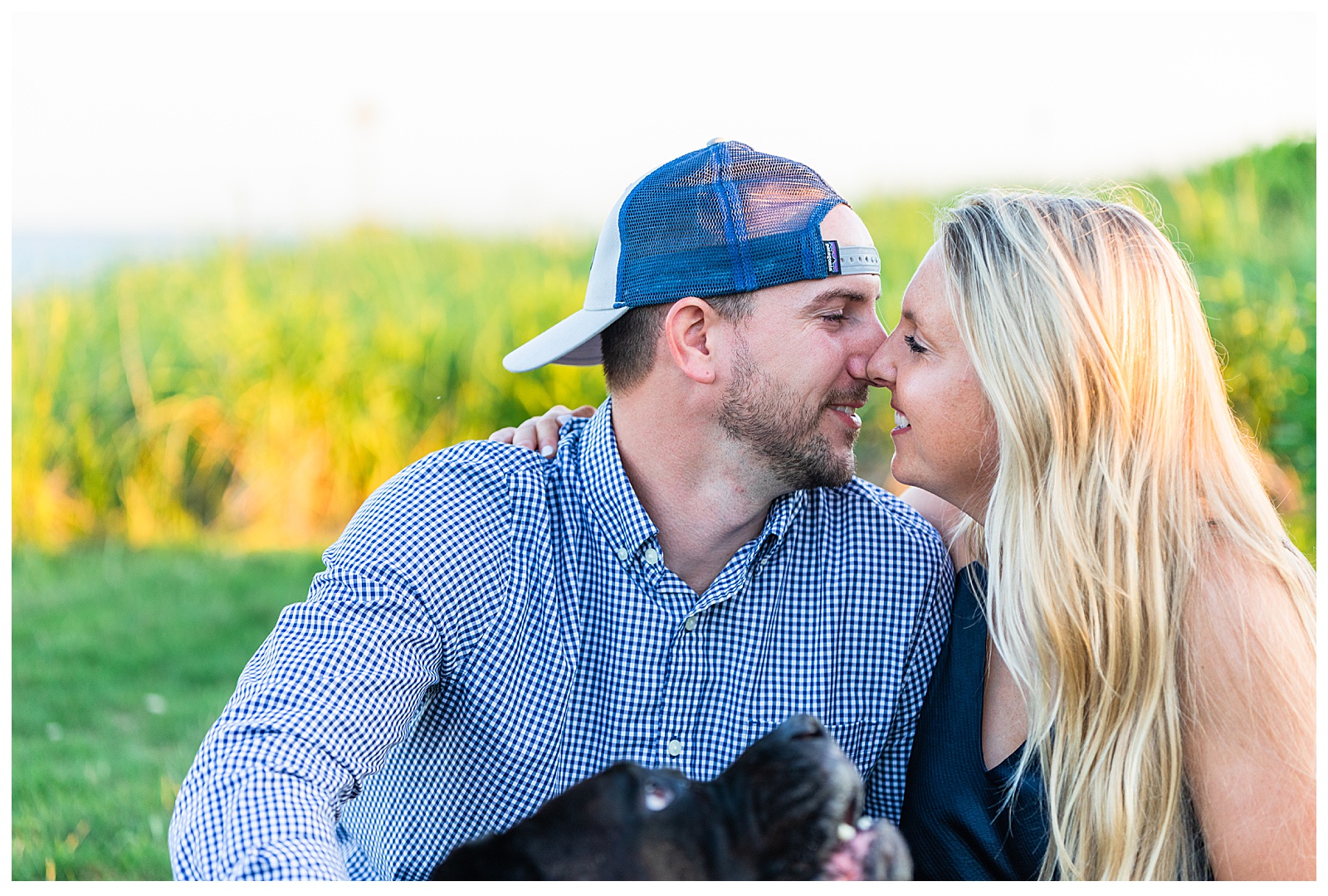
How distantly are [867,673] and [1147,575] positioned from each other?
25.3 inches

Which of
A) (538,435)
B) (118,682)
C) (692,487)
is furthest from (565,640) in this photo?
(118,682)

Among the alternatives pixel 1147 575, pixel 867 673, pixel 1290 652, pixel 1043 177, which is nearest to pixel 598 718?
pixel 867 673

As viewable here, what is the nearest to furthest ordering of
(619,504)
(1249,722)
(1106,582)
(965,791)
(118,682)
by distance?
(1249,722)
(1106,582)
(965,791)
(619,504)
(118,682)

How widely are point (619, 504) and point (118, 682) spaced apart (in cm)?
368

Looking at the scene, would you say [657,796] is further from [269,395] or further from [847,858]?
[269,395]

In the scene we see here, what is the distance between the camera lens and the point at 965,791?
2.48 metres

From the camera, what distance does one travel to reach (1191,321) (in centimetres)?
245

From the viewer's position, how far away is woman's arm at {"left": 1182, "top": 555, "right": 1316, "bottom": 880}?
2139 millimetres

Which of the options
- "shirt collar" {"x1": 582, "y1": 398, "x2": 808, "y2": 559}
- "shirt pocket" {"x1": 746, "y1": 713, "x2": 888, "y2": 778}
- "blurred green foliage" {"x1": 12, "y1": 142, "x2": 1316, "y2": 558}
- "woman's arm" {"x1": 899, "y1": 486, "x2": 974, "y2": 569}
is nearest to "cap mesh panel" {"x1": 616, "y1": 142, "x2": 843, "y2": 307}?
"shirt collar" {"x1": 582, "y1": 398, "x2": 808, "y2": 559}

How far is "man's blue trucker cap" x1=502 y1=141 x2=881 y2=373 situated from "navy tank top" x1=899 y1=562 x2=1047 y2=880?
0.84 metres

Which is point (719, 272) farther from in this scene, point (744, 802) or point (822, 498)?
point (744, 802)

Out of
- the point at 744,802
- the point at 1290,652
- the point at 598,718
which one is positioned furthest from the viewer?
the point at 598,718

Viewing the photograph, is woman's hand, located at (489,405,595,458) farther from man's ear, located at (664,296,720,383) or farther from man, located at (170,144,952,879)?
man's ear, located at (664,296,720,383)

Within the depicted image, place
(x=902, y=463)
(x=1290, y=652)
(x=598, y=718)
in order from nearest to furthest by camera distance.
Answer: (x=1290, y=652)
(x=598, y=718)
(x=902, y=463)
